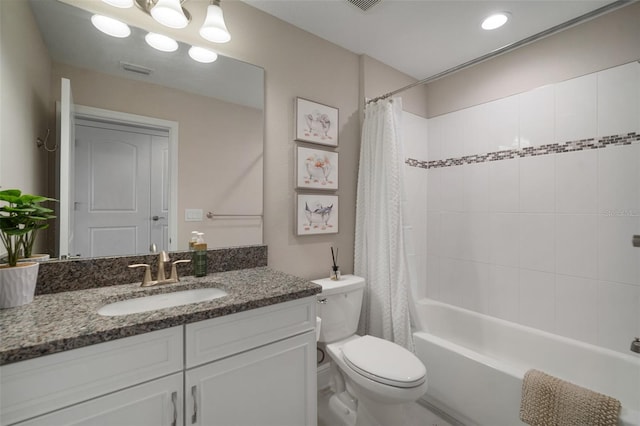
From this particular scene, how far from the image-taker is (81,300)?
1.05 meters

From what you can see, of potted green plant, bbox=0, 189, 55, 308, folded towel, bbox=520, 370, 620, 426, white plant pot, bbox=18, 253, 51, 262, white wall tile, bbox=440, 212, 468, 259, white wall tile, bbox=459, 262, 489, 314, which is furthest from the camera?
white wall tile, bbox=440, 212, 468, 259

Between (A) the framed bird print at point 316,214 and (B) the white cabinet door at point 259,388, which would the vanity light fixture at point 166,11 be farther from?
(B) the white cabinet door at point 259,388

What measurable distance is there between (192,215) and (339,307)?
1.01 metres

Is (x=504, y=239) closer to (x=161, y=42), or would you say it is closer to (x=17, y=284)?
(x=161, y=42)

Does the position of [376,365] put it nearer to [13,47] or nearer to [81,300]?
[81,300]

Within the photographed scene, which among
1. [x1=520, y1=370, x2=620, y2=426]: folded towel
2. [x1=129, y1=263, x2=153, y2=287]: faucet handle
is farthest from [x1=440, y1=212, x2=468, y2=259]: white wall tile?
[x1=129, y1=263, x2=153, y2=287]: faucet handle

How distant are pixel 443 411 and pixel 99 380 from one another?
184 centimetres

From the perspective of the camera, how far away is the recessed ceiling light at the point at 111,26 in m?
1.26

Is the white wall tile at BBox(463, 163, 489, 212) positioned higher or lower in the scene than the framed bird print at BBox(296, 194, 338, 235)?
higher

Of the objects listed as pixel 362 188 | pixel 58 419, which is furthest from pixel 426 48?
pixel 58 419

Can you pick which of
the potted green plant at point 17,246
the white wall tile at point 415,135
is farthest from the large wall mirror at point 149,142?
the white wall tile at point 415,135

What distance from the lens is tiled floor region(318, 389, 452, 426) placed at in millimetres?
1675

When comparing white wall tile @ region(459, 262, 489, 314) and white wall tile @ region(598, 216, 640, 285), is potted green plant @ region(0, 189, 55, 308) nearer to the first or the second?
white wall tile @ region(459, 262, 489, 314)

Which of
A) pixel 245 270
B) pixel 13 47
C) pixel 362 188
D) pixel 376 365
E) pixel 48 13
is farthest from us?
pixel 362 188
